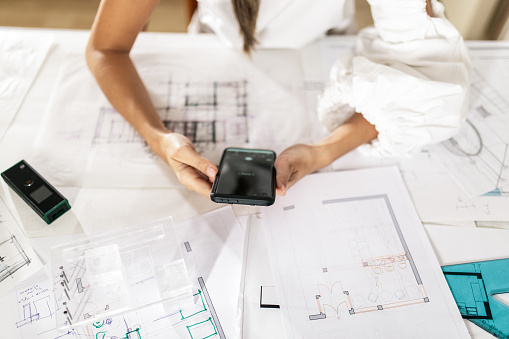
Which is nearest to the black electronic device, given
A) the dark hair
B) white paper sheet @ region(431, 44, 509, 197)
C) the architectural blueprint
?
the architectural blueprint

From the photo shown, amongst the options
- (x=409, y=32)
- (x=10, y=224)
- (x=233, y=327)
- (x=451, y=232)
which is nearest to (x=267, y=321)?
(x=233, y=327)

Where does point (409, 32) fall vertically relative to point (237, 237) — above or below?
above

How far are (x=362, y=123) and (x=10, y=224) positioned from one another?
646mm

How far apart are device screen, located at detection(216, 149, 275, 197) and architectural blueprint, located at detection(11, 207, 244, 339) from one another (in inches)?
3.6

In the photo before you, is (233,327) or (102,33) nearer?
(233,327)

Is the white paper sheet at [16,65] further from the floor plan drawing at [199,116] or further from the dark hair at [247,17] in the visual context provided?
the dark hair at [247,17]

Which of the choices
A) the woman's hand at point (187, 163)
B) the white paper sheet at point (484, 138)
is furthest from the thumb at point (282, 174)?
the white paper sheet at point (484, 138)

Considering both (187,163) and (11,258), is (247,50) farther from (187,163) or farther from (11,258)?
(11,258)

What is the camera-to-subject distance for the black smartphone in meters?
0.60

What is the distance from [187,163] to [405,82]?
400mm

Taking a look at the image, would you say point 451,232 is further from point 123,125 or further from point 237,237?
point 123,125

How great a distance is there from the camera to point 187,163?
0.66 metres

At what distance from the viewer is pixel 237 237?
2.09 feet

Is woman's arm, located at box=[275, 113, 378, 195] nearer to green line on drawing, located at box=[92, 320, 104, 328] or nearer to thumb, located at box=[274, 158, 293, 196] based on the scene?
thumb, located at box=[274, 158, 293, 196]
